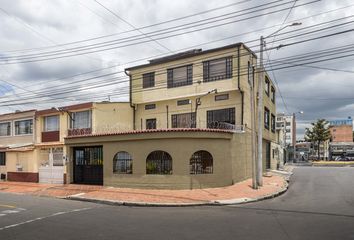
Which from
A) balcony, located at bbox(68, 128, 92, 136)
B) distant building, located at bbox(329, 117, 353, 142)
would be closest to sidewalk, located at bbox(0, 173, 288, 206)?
balcony, located at bbox(68, 128, 92, 136)

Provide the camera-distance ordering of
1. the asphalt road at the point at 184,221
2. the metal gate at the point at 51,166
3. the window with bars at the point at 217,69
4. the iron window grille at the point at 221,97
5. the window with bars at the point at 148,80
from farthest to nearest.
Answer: the window with bars at the point at 148,80, the metal gate at the point at 51,166, the iron window grille at the point at 221,97, the window with bars at the point at 217,69, the asphalt road at the point at 184,221

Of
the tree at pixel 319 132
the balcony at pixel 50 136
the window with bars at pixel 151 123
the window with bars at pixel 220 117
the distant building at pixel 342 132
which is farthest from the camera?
the distant building at pixel 342 132

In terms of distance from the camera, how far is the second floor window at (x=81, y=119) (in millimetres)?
27484

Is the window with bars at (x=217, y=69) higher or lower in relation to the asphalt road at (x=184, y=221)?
higher

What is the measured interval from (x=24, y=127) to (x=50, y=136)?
4.07 meters

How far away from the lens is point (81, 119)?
27.9m

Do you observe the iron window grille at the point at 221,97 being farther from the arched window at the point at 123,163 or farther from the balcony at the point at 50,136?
the balcony at the point at 50,136

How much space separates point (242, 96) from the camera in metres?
26.3

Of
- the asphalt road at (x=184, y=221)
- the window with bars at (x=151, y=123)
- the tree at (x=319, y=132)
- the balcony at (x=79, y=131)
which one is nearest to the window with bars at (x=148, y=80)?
the window with bars at (x=151, y=123)

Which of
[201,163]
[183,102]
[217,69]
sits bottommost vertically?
[201,163]

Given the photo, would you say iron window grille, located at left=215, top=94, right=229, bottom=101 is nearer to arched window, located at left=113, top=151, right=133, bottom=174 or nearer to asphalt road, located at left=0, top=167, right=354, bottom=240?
arched window, located at left=113, top=151, right=133, bottom=174

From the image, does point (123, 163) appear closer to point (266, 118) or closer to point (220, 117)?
point (220, 117)

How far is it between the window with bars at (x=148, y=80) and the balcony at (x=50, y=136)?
25.3 feet

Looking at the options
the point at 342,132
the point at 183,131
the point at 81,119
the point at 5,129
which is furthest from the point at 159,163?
the point at 342,132
